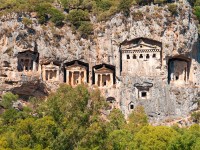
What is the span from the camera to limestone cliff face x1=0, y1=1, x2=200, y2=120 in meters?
60.1

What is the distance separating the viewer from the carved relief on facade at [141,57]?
199 feet

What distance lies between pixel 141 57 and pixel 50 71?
1155cm

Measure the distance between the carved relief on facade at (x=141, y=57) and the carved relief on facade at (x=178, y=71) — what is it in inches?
88.6

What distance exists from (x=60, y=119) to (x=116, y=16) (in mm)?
24487

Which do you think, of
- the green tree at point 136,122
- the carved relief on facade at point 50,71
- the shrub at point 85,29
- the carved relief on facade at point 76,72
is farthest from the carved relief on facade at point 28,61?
the green tree at point 136,122

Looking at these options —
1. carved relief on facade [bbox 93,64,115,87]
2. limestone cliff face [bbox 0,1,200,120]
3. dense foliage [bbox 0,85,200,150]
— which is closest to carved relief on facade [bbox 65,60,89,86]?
limestone cliff face [bbox 0,1,200,120]

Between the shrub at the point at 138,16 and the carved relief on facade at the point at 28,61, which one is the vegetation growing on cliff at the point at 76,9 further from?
the carved relief on facade at the point at 28,61

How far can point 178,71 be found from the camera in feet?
204

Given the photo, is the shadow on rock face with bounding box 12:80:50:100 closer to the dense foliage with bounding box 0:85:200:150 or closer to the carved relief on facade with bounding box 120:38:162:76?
the carved relief on facade with bounding box 120:38:162:76

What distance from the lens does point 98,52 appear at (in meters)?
62.8

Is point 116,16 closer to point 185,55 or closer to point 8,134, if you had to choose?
point 185,55

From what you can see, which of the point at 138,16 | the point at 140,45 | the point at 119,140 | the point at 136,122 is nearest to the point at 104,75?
the point at 140,45

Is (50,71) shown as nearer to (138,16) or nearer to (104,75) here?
(104,75)

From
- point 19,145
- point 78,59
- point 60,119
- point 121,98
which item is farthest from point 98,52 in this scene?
point 19,145
